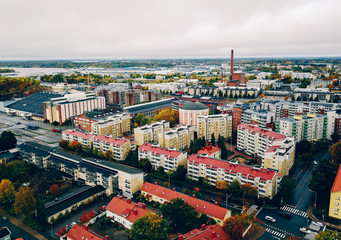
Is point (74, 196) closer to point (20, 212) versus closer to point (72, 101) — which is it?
point (20, 212)

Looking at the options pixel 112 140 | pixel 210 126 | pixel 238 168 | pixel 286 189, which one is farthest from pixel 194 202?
pixel 210 126

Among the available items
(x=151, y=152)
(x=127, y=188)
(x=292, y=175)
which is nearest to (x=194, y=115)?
(x=151, y=152)

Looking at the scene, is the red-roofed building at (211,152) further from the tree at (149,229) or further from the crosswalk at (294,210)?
the tree at (149,229)

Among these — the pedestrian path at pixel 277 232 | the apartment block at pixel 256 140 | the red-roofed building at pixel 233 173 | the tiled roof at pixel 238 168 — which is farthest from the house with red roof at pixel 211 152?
the pedestrian path at pixel 277 232

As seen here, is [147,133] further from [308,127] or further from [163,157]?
[308,127]

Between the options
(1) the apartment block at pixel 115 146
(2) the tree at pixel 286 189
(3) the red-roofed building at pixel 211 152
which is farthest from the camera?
(1) the apartment block at pixel 115 146

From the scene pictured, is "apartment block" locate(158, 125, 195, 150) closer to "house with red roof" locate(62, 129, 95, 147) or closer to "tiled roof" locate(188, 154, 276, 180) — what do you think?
"tiled roof" locate(188, 154, 276, 180)

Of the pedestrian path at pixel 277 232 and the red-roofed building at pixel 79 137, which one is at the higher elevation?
the red-roofed building at pixel 79 137
